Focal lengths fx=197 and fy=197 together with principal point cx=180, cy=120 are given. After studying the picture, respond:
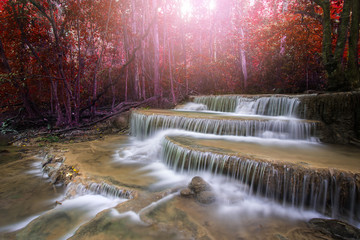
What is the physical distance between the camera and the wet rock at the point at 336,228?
255 cm

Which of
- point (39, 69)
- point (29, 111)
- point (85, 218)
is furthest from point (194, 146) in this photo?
point (29, 111)

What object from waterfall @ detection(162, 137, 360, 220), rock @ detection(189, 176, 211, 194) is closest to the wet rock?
waterfall @ detection(162, 137, 360, 220)

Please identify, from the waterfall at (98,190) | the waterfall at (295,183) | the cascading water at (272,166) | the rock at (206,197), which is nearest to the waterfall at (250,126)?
the cascading water at (272,166)

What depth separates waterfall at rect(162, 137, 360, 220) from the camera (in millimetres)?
2916

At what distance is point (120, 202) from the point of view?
362 centimetres

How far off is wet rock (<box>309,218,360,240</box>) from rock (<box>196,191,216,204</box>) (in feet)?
4.86

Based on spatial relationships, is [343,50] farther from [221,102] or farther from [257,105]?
[221,102]

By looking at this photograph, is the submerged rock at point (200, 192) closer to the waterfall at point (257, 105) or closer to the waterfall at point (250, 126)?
the waterfall at point (250, 126)

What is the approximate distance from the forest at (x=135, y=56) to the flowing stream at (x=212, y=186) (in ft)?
14.7

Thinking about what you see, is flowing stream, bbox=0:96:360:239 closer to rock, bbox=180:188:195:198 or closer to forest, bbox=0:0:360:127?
rock, bbox=180:188:195:198

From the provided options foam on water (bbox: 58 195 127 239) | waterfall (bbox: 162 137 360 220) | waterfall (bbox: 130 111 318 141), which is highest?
waterfall (bbox: 130 111 318 141)

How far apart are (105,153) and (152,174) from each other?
8.18ft

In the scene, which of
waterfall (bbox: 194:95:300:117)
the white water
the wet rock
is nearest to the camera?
the wet rock

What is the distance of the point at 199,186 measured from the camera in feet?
12.2
